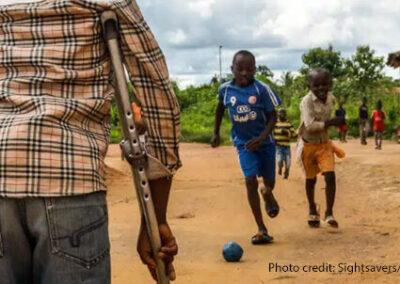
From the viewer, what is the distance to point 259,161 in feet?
21.8

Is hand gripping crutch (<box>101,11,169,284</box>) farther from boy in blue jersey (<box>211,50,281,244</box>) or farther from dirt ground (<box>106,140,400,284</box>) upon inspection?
boy in blue jersey (<box>211,50,281,244</box>)

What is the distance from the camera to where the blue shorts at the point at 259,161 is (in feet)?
21.3

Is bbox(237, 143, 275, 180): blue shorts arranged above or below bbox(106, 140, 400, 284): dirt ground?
above

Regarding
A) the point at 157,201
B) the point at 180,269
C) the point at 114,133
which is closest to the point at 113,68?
the point at 157,201

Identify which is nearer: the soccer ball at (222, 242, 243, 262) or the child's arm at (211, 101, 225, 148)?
the soccer ball at (222, 242, 243, 262)

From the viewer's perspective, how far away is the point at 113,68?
2.03 m

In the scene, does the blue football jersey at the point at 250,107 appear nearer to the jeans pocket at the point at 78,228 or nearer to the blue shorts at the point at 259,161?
the blue shorts at the point at 259,161

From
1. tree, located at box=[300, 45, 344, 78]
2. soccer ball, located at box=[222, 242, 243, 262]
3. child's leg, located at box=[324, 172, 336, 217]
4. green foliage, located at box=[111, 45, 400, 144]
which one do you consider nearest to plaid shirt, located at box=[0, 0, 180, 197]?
soccer ball, located at box=[222, 242, 243, 262]

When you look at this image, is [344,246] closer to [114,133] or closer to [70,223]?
[70,223]

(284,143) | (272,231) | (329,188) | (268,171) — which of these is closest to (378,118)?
(284,143)

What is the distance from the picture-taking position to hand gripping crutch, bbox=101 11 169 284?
2008 mm

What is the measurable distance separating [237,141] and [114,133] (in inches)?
986

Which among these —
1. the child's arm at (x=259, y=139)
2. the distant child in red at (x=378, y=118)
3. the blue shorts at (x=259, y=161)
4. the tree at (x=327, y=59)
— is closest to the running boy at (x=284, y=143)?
the blue shorts at (x=259, y=161)

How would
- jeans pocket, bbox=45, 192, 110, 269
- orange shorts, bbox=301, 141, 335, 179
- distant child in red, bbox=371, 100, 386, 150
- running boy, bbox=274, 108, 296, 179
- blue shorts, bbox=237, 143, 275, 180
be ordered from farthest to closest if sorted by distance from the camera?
distant child in red, bbox=371, 100, 386, 150, running boy, bbox=274, 108, 296, 179, orange shorts, bbox=301, 141, 335, 179, blue shorts, bbox=237, 143, 275, 180, jeans pocket, bbox=45, 192, 110, 269
